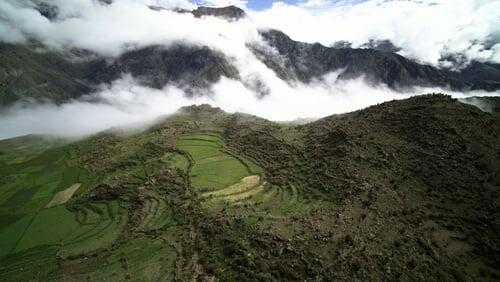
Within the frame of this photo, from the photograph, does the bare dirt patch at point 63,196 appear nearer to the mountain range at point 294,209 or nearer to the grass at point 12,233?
the mountain range at point 294,209

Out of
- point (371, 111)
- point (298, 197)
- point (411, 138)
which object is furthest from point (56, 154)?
point (411, 138)

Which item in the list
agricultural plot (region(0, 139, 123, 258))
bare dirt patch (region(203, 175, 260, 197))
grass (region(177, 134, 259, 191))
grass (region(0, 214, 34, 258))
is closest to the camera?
grass (region(0, 214, 34, 258))

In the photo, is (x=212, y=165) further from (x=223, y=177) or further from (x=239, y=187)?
(x=239, y=187)

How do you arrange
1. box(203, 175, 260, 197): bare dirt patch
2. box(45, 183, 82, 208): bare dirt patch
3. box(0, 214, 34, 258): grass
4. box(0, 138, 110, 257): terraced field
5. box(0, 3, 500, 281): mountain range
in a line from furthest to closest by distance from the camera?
1. box(45, 183, 82, 208): bare dirt patch
2. box(203, 175, 260, 197): bare dirt patch
3. box(0, 138, 110, 257): terraced field
4. box(0, 214, 34, 258): grass
5. box(0, 3, 500, 281): mountain range

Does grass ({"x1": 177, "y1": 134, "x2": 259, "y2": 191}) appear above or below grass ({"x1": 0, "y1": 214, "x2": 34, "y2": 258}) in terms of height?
above

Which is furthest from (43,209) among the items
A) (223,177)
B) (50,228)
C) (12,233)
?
(223,177)

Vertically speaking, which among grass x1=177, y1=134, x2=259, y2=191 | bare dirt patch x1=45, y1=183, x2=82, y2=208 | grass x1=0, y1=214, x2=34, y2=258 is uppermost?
grass x1=177, y1=134, x2=259, y2=191

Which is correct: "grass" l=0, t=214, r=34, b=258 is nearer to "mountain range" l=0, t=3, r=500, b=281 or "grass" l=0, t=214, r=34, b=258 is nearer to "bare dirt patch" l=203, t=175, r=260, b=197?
"mountain range" l=0, t=3, r=500, b=281

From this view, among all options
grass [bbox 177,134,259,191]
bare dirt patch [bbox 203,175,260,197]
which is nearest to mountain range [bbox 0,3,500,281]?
bare dirt patch [bbox 203,175,260,197]

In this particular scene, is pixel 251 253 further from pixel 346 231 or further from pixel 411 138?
pixel 411 138
